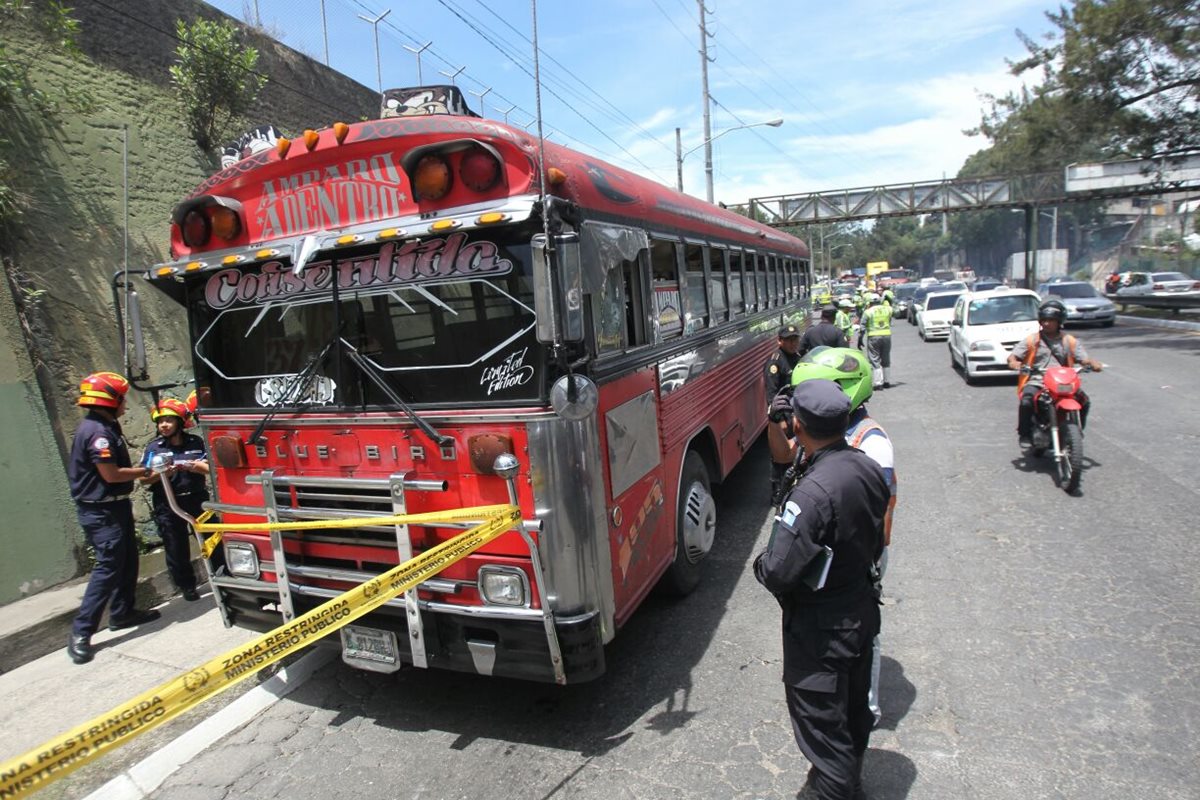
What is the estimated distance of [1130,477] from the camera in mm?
6457

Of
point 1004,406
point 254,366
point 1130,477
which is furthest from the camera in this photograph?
point 1004,406

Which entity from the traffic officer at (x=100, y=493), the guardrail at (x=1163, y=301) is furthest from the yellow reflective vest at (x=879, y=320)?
the guardrail at (x=1163, y=301)

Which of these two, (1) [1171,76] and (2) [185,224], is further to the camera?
(1) [1171,76]

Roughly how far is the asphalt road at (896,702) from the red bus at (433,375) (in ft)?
1.57

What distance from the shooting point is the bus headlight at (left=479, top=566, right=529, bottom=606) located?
3166mm

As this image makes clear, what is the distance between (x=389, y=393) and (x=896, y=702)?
291 centimetres

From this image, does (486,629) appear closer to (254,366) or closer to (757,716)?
(757,716)

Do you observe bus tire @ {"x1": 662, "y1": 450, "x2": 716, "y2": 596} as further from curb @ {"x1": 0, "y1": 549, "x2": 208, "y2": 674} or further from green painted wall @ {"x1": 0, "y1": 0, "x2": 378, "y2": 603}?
green painted wall @ {"x1": 0, "y1": 0, "x2": 378, "y2": 603}

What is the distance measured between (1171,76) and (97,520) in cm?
2241

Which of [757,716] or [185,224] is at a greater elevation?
[185,224]

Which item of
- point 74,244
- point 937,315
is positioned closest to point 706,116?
point 937,315

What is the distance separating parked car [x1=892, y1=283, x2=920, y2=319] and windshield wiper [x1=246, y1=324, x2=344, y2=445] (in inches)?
1247

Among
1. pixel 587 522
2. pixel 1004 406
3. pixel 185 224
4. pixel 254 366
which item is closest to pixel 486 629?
pixel 587 522

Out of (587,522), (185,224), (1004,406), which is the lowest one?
(1004,406)
